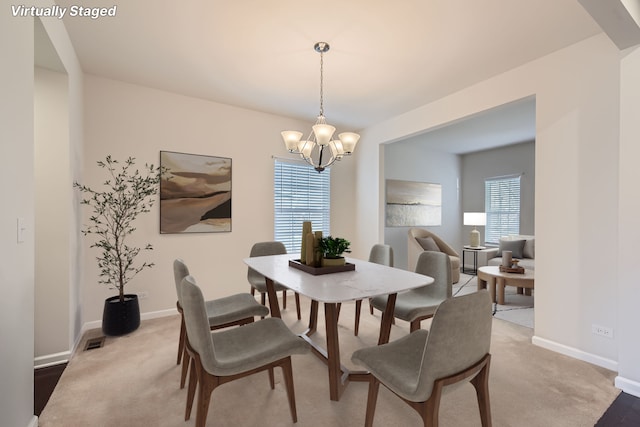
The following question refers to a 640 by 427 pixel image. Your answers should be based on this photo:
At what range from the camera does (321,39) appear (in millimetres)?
2367

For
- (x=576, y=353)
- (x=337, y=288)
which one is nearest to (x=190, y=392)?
(x=337, y=288)

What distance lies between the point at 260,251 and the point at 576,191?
307 cm

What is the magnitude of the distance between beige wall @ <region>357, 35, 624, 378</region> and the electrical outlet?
0.03 metres

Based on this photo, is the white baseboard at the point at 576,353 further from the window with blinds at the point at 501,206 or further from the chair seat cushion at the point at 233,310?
the window with blinds at the point at 501,206

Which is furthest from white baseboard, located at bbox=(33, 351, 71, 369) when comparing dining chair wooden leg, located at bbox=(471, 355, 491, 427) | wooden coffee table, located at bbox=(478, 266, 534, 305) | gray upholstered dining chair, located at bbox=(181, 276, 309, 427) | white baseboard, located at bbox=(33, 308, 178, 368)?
wooden coffee table, located at bbox=(478, 266, 534, 305)

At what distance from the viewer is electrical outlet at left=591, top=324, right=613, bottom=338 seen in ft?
7.50

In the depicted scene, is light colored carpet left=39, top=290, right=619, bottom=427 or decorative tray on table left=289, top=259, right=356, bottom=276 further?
decorative tray on table left=289, top=259, right=356, bottom=276

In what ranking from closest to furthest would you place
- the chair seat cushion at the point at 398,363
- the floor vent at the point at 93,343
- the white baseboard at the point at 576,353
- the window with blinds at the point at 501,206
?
the chair seat cushion at the point at 398,363, the white baseboard at the point at 576,353, the floor vent at the point at 93,343, the window with blinds at the point at 501,206

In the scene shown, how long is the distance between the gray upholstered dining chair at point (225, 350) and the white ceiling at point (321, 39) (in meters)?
1.99

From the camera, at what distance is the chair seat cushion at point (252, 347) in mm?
1449

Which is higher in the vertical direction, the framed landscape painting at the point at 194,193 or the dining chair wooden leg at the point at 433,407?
the framed landscape painting at the point at 194,193

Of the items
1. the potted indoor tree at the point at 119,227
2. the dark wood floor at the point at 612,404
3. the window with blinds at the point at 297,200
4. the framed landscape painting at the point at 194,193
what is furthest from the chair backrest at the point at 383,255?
the potted indoor tree at the point at 119,227

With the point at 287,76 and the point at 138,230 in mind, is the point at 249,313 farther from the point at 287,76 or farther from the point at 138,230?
the point at 287,76

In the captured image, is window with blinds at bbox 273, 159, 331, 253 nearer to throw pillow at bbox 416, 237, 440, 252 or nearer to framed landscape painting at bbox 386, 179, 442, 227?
framed landscape painting at bbox 386, 179, 442, 227
